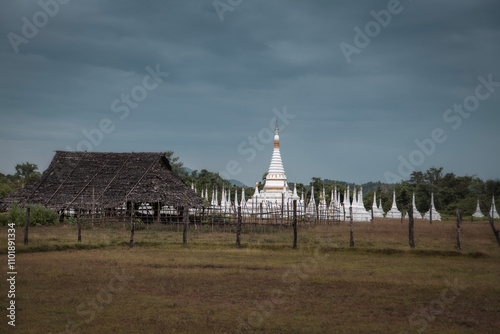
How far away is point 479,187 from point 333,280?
57.3 meters

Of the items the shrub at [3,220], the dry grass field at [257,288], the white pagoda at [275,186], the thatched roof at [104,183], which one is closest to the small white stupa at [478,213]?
the white pagoda at [275,186]

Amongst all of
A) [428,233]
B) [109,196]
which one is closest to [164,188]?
[109,196]

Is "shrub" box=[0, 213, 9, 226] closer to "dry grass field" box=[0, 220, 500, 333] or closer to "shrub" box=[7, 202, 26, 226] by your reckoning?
"shrub" box=[7, 202, 26, 226]

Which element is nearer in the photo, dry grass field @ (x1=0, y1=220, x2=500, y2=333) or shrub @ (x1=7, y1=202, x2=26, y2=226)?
dry grass field @ (x1=0, y1=220, x2=500, y2=333)

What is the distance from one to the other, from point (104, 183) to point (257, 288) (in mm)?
27007

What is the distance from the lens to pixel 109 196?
3491cm

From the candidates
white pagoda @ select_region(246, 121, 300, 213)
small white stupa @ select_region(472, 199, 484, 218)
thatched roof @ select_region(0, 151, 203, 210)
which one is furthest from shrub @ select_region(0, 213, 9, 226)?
small white stupa @ select_region(472, 199, 484, 218)

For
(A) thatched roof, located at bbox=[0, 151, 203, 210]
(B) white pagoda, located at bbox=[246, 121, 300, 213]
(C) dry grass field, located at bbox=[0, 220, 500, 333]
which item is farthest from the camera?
(B) white pagoda, located at bbox=[246, 121, 300, 213]

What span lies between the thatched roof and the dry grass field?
1332cm

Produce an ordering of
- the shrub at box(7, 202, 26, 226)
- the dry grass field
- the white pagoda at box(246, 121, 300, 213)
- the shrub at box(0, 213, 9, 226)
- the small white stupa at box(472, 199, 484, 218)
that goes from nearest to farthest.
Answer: the dry grass field, the shrub at box(7, 202, 26, 226), the shrub at box(0, 213, 9, 226), the white pagoda at box(246, 121, 300, 213), the small white stupa at box(472, 199, 484, 218)

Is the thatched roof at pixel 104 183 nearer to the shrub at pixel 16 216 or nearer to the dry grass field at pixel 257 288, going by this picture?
the shrub at pixel 16 216

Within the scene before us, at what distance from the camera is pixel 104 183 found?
1444 inches

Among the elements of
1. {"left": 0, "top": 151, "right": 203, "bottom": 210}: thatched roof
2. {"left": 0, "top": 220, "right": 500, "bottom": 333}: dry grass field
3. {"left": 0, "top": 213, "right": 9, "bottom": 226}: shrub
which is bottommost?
Result: {"left": 0, "top": 220, "right": 500, "bottom": 333}: dry grass field

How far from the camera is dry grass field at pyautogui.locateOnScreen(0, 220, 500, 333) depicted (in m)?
8.91
